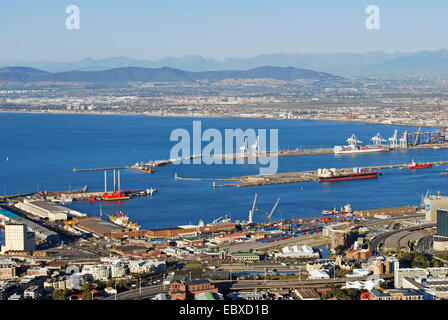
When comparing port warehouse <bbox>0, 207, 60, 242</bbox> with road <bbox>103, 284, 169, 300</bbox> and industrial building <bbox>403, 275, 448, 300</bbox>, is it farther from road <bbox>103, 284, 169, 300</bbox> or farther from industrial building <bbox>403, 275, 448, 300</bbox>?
industrial building <bbox>403, 275, 448, 300</bbox>

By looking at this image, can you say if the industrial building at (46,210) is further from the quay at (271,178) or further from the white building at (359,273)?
the white building at (359,273)

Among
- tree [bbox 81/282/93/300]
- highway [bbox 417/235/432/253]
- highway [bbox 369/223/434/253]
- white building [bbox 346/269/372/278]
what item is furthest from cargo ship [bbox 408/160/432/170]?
tree [bbox 81/282/93/300]

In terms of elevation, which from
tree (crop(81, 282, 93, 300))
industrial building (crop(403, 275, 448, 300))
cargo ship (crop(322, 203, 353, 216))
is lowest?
cargo ship (crop(322, 203, 353, 216))

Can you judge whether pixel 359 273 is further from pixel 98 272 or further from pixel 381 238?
pixel 98 272

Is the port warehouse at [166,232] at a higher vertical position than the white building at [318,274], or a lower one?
lower

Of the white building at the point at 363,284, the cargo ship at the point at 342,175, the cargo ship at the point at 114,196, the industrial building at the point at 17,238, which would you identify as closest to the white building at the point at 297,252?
the white building at the point at 363,284

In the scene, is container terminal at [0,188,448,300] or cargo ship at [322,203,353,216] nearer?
container terminal at [0,188,448,300]

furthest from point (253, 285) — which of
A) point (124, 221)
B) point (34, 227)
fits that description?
point (34, 227)

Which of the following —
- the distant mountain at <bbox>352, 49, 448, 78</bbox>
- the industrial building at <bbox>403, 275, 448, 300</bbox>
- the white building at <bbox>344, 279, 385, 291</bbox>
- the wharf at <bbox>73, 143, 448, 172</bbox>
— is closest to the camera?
the industrial building at <bbox>403, 275, 448, 300</bbox>
